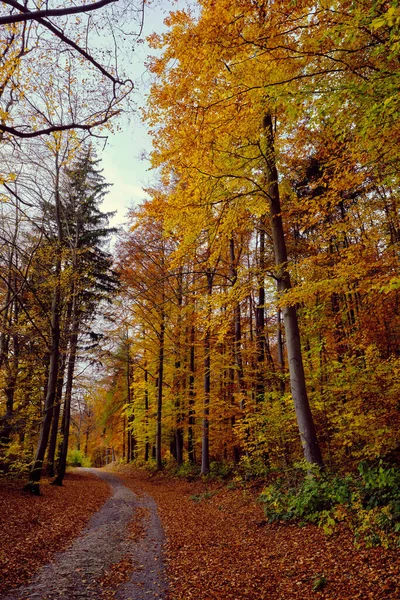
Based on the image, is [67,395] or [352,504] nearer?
[352,504]

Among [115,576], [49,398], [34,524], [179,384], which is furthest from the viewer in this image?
[179,384]

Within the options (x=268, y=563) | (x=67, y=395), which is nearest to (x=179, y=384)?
(x=67, y=395)

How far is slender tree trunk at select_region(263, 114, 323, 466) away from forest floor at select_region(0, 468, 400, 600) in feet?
5.66

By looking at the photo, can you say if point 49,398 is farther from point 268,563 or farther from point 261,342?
point 268,563

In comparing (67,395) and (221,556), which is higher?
(67,395)

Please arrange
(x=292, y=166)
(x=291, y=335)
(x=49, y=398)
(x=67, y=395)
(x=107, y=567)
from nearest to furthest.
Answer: (x=107, y=567), (x=291, y=335), (x=292, y=166), (x=49, y=398), (x=67, y=395)

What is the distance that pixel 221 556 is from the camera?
6160mm

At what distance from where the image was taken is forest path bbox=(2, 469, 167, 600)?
466cm

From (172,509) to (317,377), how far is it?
637 cm

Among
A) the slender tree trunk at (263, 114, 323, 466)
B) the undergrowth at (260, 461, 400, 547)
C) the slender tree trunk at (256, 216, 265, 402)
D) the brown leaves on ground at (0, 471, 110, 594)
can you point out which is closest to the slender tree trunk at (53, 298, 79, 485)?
the brown leaves on ground at (0, 471, 110, 594)

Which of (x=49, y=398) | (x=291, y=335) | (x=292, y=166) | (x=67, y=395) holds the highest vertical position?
(x=292, y=166)

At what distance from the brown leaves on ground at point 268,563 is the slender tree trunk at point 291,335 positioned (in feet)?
5.67

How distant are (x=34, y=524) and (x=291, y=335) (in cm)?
743

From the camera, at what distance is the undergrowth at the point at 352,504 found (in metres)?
5.36
